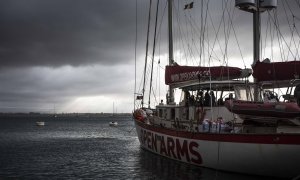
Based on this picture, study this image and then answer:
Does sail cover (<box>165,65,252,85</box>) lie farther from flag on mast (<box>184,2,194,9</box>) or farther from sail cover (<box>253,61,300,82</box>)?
flag on mast (<box>184,2,194,9</box>)

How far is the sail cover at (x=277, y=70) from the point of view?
21.3m

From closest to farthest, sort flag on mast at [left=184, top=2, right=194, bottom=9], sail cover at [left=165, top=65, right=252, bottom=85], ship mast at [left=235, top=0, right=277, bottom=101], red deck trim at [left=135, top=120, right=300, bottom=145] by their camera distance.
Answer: red deck trim at [left=135, top=120, right=300, bottom=145] → ship mast at [left=235, top=0, right=277, bottom=101] → sail cover at [left=165, top=65, right=252, bottom=85] → flag on mast at [left=184, top=2, right=194, bottom=9]

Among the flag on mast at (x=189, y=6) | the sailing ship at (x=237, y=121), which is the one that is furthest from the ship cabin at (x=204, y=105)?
the flag on mast at (x=189, y=6)

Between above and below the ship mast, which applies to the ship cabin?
below

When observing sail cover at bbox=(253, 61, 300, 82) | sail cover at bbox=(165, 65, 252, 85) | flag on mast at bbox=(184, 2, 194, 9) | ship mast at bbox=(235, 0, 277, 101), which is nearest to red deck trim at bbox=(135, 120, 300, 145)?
sail cover at bbox=(165, 65, 252, 85)

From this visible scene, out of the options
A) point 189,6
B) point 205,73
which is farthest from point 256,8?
point 189,6

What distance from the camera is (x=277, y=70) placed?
21.5m

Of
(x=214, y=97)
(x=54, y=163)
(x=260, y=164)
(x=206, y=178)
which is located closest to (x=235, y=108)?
(x=260, y=164)

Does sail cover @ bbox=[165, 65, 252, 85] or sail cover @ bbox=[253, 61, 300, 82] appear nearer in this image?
sail cover @ bbox=[253, 61, 300, 82]

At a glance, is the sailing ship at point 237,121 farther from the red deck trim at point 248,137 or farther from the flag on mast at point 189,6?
the flag on mast at point 189,6

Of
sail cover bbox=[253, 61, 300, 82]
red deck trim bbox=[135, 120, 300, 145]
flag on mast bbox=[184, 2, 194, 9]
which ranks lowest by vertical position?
red deck trim bbox=[135, 120, 300, 145]

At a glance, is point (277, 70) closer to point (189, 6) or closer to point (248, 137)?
point (248, 137)

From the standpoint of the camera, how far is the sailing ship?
1903 centimetres

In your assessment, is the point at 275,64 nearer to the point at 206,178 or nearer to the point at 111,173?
the point at 206,178
